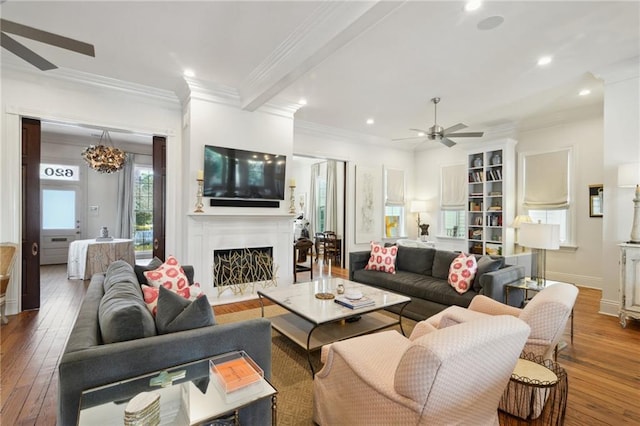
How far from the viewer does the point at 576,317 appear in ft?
12.8

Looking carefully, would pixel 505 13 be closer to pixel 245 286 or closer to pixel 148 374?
pixel 148 374

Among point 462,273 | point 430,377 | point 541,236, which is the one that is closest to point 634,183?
point 541,236

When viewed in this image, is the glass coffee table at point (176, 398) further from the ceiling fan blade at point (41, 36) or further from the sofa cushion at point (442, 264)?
the sofa cushion at point (442, 264)

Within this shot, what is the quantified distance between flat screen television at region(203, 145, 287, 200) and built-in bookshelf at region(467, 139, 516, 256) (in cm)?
442

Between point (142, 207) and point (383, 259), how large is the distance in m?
7.02

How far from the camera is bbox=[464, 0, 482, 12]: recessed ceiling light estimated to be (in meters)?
2.47

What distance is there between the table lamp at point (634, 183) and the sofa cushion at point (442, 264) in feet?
6.63

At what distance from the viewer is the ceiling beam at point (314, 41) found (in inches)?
94.4

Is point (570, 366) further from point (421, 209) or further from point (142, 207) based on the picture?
point (142, 207)

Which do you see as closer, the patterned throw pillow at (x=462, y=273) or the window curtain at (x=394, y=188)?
the patterned throw pillow at (x=462, y=273)

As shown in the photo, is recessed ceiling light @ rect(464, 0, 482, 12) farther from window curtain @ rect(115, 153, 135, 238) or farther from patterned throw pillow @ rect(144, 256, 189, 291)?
window curtain @ rect(115, 153, 135, 238)

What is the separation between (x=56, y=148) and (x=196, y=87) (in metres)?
5.52

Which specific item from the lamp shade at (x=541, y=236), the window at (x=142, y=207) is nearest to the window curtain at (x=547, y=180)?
the lamp shade at (x=541, y=236)

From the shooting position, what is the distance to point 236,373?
1459mm
